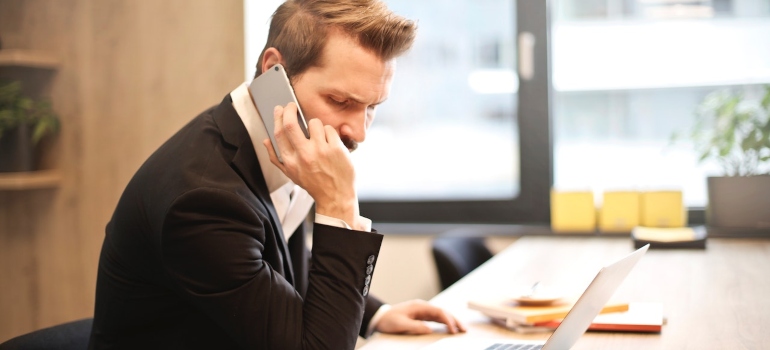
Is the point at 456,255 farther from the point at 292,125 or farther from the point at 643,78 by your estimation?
the point at 292,125

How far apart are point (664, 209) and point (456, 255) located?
0.85 meters

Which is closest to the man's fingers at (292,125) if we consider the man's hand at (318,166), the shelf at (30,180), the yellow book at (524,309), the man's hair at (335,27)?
the man's hand at (318,166)

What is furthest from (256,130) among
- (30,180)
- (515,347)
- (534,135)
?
(30,180)

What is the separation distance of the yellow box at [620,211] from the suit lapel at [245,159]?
1.93 m

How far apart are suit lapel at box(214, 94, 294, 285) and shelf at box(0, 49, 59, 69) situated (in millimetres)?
2213

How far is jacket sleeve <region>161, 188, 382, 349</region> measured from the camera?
1.27m

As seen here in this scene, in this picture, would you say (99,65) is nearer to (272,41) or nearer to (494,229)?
A: (494,229)

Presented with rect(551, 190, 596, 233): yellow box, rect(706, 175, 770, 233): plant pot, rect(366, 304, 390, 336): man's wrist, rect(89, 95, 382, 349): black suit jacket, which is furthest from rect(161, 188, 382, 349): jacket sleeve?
rect(706, 175, 770, 233): plant pot

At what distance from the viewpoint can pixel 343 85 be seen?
145 centimetres

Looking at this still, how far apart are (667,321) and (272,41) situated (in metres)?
0.92

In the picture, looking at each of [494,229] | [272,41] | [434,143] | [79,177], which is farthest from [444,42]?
[272,41]

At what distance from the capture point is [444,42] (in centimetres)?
352

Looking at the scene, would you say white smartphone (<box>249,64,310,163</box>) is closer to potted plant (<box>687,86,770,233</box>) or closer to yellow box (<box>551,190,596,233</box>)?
yellow box (<box>551,190,596,233</box>)

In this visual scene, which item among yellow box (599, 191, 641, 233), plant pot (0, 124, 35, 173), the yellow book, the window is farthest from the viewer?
plant pot (0, 124, 35, 173)
